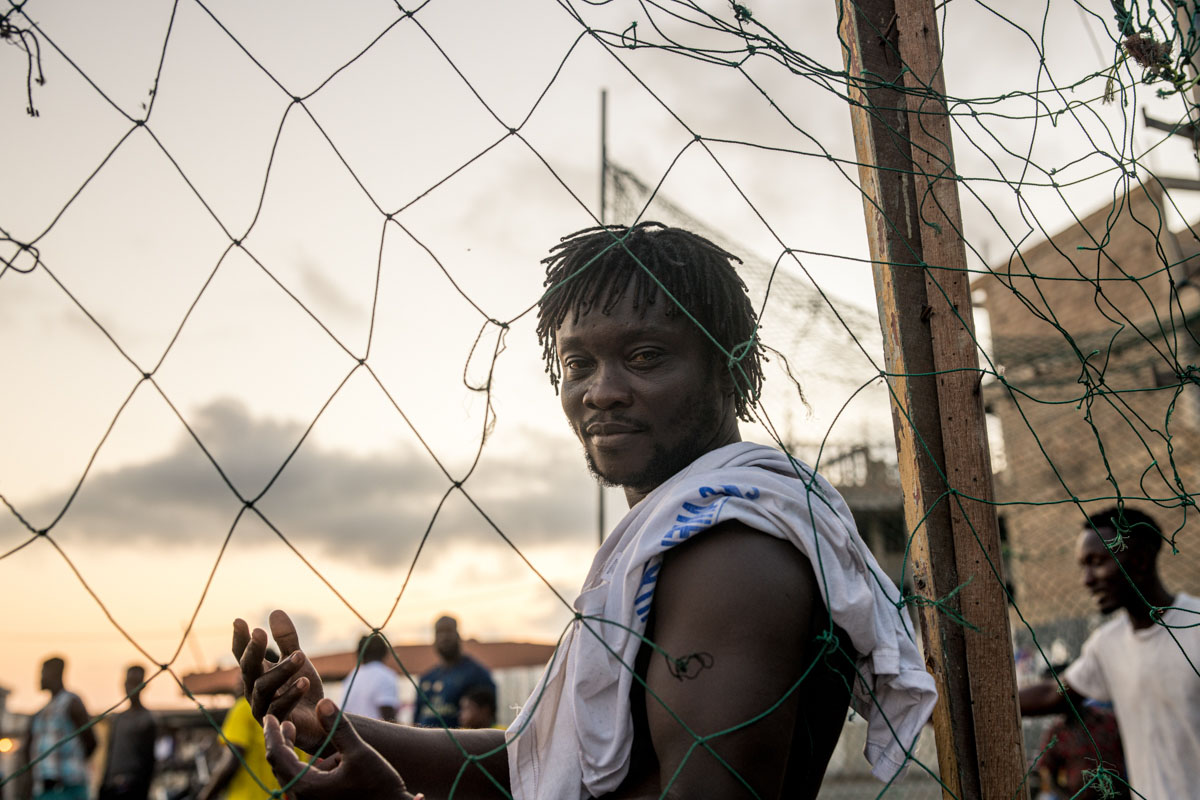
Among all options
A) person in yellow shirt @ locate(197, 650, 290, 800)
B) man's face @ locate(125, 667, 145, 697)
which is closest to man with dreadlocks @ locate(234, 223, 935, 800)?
person in yellow shirt @ locate(197, 650, 290, 800)

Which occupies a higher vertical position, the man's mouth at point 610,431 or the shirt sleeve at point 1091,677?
the man's mouth at point 610,431

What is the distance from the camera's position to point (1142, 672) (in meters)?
3.73

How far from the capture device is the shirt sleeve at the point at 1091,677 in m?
4.00

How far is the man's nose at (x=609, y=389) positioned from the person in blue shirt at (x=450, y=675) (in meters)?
4.33

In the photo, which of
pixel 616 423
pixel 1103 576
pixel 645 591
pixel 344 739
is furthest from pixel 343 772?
pixel 1103 576

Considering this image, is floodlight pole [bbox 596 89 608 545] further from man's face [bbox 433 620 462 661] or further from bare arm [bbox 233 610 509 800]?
bare arm [bbox 233 610 509 800]

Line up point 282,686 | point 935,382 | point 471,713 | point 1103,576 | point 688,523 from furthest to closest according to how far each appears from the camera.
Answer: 1. point 471,713
2. point 1103,576
3. point 935,382
4. point 282,686
5. point 688,523

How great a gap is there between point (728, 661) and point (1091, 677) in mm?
3373

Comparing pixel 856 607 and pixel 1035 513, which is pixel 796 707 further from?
pixel 1035 513

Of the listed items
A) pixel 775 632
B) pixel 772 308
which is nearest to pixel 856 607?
pixel 775 632

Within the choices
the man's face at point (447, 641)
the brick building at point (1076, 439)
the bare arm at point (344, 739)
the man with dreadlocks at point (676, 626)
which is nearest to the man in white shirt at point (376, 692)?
the man's face at point (447, 641)

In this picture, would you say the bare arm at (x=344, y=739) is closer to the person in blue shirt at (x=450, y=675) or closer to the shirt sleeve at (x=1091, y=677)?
the shirt sleeve at (x=1091, y=677)

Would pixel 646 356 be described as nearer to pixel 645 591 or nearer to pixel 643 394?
pixel 643 394

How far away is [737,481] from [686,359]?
0.28 meters
